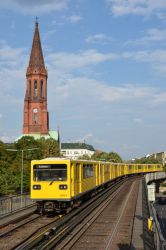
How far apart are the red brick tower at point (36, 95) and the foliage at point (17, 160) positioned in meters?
39.7

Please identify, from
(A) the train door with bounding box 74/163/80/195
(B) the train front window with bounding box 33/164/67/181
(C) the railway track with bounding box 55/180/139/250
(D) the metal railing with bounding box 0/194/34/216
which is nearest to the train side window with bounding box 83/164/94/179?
(A) the train door with bounding box 74/163/80/195

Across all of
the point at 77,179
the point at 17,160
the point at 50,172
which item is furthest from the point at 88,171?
the point at 17,160

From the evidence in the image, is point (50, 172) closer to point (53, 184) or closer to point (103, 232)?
point (53, 184)

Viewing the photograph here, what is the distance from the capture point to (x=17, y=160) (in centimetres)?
7119

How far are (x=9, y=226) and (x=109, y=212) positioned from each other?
7.48m

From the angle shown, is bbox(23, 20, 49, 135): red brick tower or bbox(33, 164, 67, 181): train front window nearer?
bbox(33, 164, 67, 181): train front window

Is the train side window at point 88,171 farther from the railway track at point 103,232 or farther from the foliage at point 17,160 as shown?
the foliage at point 17,160

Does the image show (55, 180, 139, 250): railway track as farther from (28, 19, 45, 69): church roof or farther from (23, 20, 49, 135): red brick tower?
(28, 19, 45, 69): church roof

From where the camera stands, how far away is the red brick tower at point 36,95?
444ft

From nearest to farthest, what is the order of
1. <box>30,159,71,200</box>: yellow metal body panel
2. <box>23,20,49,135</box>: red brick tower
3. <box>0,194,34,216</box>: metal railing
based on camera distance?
<box>0,194,34,216</box>: metal railing, <box>30,159,71,200</box>: yellow metal body panel, <box>23,20,49,135</box>: red brick tower

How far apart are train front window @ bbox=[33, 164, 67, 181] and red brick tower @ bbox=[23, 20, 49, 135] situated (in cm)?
11463

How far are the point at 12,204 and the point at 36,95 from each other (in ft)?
381

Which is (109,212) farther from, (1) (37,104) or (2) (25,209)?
(1) (37,104)

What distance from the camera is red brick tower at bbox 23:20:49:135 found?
135 m
